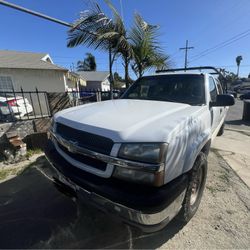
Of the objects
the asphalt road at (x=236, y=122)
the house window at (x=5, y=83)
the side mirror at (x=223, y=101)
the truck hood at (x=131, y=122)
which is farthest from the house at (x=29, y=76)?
the side mirror at (x=223, y=101)

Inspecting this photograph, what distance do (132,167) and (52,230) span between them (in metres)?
1.45

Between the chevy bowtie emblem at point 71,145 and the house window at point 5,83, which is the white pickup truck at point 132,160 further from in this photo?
the house window at point 5,83

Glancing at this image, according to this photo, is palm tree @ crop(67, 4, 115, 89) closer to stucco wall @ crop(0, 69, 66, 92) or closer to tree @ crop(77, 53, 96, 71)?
stucco wall @ crop(0, 69, 66, 92)

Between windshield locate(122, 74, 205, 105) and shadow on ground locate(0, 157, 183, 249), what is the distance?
178cm

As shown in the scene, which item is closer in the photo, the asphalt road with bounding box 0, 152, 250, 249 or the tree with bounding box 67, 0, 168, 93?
the asphalt road with bounding box 0, 152, 250, 249

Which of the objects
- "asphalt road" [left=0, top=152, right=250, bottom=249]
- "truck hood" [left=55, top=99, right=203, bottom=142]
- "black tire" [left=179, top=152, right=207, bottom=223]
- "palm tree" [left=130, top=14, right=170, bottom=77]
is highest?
"palm tree" [left=130, top=14, right=170, bottom=77]

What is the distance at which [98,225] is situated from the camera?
2385 millimetres

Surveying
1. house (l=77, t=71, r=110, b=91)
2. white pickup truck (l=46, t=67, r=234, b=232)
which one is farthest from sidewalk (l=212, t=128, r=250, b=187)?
house (l=77, t=71, r=110, b=91)

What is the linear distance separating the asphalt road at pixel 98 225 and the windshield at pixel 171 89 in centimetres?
153

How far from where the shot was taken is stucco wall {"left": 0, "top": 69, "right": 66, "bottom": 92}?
1180 cm

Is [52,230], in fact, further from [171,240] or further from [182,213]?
[182,213]

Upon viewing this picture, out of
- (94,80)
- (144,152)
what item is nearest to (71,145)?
(144,152)

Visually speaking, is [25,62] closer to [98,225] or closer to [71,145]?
A: [71,145]

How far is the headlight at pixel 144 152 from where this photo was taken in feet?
5.33
